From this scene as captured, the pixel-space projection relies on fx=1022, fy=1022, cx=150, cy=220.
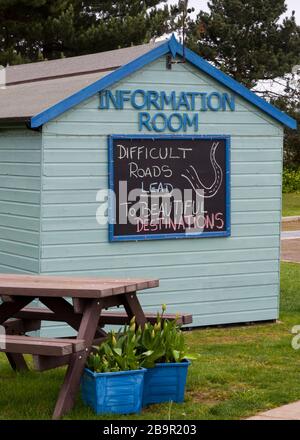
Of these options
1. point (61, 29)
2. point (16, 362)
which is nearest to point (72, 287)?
point (16, 362)

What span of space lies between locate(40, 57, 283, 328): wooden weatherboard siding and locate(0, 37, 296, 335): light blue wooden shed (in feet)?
0.04

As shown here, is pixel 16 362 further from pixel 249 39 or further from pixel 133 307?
pixel 249 39

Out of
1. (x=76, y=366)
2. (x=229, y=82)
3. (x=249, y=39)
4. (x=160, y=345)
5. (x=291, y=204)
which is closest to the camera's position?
(x=76, y=366)

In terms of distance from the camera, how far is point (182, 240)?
1075cm

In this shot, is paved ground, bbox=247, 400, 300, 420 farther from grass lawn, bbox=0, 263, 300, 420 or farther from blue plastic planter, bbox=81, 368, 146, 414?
blue plastic planter, bbox=81, 368, 146, 414

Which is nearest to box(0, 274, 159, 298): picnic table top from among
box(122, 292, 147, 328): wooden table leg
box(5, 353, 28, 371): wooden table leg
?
box(122, 292, 147, 328): wooden table leg

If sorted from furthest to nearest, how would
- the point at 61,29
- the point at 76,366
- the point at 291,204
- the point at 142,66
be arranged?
the point at 291,204 < the point at 61,29 < the point at 142,66 < the point at 76,366

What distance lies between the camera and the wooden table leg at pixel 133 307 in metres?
7.50

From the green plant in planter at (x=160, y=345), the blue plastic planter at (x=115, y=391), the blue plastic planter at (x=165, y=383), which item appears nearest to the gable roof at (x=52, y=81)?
the green plant in planter at (x=160, y=345)

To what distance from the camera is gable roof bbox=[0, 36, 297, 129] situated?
32.3 ft

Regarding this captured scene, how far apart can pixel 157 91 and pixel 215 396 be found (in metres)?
3.94

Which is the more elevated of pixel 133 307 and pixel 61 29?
pixel 61 29

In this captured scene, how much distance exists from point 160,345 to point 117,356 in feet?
1.33
